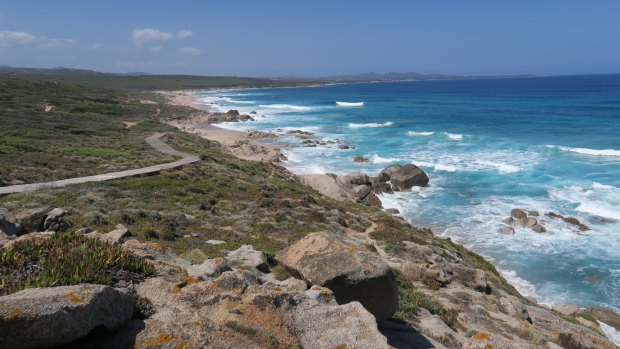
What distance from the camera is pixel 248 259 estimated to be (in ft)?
37.6

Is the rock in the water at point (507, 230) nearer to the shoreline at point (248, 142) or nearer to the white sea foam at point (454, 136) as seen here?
the shoreline at point (248, 142)

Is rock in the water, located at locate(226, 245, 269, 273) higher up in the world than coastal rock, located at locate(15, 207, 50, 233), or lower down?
lower down

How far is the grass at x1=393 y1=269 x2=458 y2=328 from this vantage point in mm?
9680

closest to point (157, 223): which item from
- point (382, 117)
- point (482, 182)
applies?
point (482, 182)

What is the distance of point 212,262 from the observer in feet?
28.8

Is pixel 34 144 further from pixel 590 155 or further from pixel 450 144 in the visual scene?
pixel 590 155

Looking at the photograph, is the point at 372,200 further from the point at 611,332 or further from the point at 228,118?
the point at 228,118

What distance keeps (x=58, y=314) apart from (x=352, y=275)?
4.90 m

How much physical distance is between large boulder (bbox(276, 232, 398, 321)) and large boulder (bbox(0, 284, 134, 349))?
3.74 meters

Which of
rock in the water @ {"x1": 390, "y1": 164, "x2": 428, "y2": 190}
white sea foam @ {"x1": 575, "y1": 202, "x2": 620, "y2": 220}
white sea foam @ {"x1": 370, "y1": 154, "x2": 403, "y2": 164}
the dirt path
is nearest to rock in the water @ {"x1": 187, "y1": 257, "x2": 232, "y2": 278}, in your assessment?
the dirt path

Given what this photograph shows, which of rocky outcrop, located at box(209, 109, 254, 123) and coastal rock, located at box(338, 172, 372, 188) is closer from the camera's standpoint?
coastal rock, located at box(338, 172, 372, 188)

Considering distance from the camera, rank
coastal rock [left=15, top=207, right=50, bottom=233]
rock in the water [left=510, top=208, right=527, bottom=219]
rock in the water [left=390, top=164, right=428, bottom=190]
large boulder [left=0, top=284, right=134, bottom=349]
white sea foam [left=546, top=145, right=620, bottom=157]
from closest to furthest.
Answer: large boulder [left=0, top=284, right=134, bottom=349], coastal rock [left=15, top=207, right=50, bottom=233], rock in the water [left=510, top=208, right=527, bottom=219], rock in the water [left=390, top=164, right=428, bottom=190], white sea foam [left=546, top=145, right=620, bottom=157]

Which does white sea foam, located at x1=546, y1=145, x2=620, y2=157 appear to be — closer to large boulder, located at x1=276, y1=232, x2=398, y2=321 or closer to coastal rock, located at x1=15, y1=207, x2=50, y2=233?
large boulder, located at x1=276, y1=232, x2=398, y2=321

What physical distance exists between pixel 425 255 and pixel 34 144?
35006 millimetres
